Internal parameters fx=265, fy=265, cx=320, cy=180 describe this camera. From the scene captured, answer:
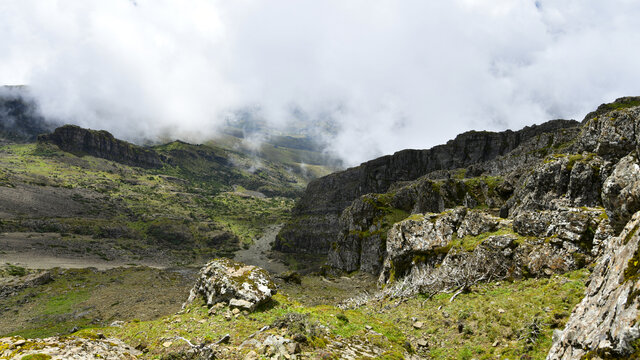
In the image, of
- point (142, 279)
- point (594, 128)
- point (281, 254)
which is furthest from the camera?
point (281, 254)

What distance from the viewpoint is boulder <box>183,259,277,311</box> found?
19984mm

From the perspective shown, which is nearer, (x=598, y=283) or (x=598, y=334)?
(x=598, y=334)

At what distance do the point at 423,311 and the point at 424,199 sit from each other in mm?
74119

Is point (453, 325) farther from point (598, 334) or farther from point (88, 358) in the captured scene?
point (88, 358)

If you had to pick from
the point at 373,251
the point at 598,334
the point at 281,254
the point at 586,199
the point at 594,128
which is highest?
the point at 594,128

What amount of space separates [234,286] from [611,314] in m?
20.4

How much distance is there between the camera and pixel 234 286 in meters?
20.7

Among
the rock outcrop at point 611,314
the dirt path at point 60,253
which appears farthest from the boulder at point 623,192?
the dirt path at point 60,253

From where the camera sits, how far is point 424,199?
92.6m

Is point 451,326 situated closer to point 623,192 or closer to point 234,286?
point 623,192

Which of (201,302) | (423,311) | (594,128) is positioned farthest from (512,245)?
(594,128)

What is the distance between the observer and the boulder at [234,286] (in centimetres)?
1998

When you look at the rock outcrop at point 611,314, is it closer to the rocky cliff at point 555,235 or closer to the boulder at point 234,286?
the rocky cliff at point 555,235

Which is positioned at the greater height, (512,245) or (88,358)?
(512,245)
